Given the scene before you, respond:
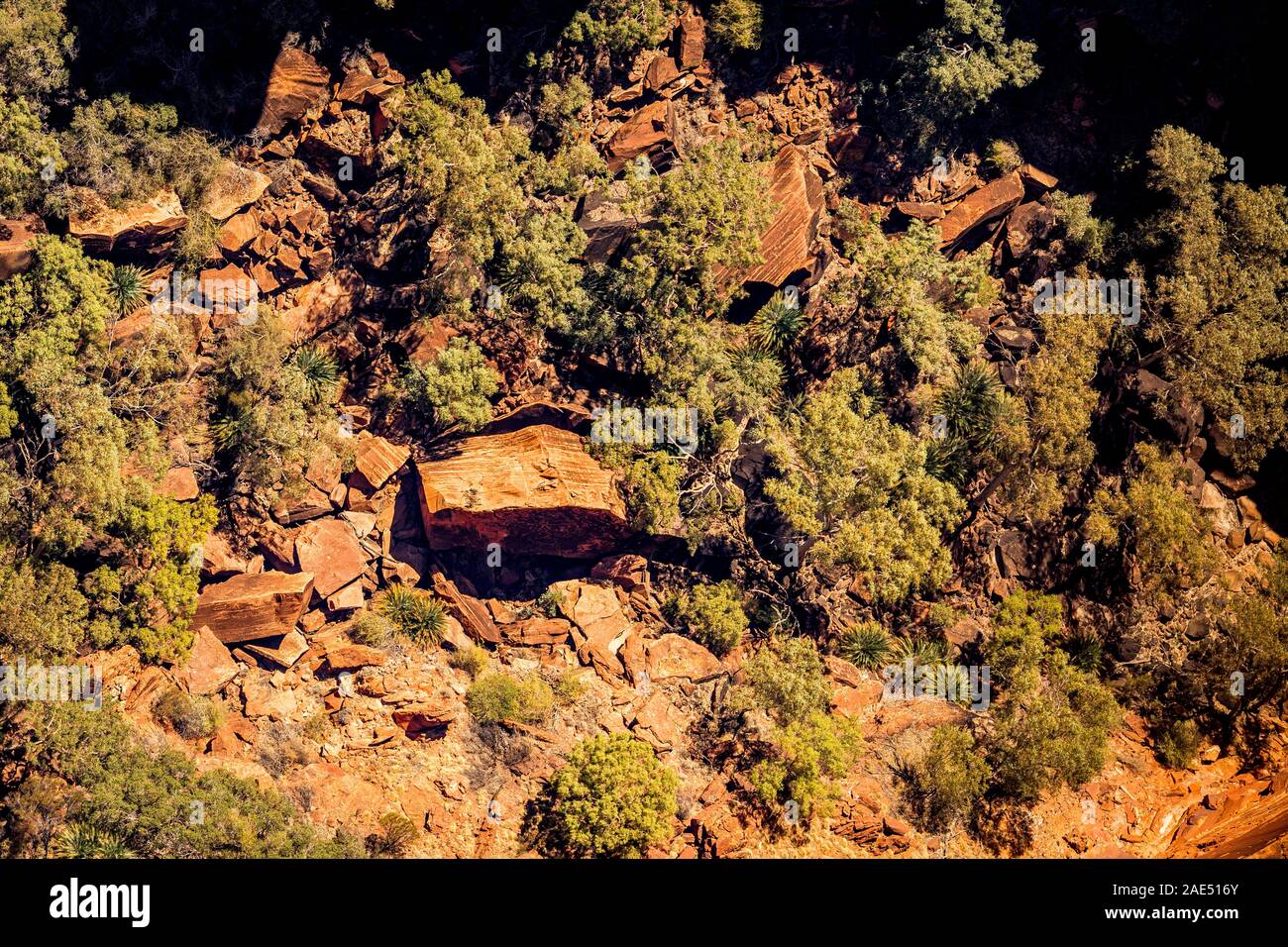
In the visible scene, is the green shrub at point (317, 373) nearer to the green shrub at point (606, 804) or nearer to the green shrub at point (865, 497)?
the green shrub at point (606, 804)

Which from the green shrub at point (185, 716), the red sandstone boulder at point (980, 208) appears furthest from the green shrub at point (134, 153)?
the red sandstone boulder at point (980, 208)

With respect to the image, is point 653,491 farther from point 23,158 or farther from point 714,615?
point 23,158

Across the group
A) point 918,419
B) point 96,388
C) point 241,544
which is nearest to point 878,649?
point 918,419

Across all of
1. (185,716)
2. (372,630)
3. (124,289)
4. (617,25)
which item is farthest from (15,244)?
(617,25)

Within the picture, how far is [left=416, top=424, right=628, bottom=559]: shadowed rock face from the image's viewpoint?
27.2 m

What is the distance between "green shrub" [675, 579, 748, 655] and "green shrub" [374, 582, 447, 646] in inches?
260

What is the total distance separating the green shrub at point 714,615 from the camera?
92.3 ft

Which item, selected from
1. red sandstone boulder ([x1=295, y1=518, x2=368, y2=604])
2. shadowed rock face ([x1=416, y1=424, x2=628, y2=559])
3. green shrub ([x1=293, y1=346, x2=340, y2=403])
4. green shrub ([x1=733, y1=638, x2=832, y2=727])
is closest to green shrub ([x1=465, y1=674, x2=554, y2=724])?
shadowed rock face ([x1=416, y1=424, x2=628, y2=559])

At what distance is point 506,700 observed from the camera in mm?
26109

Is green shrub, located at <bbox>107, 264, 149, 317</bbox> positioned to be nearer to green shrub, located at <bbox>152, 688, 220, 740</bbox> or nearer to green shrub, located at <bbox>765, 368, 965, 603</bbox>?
green shrub, located at <bbox>152, 688, 220, 740</bbox>

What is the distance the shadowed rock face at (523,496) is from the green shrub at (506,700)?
12.7 feet

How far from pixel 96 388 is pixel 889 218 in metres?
23.0

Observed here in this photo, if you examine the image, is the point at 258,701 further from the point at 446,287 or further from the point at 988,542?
the point at 988,542

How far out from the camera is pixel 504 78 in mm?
29625
